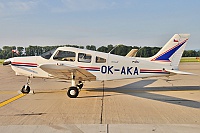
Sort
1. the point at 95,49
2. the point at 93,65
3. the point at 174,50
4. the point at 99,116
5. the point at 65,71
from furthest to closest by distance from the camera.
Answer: the point at 95,49 → the point at 174,50 → the point at 93,65 → the point at 65,71 → the point at 99,116

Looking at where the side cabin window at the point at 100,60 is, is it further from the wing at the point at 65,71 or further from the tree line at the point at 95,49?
the tree line at the point at 95,49

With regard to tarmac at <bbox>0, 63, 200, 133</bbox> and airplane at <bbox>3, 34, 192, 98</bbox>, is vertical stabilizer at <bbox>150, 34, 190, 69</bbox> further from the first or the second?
tarmac at <bbox>0, 63, 200, 133</bbox>

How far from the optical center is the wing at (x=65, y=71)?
8.16m

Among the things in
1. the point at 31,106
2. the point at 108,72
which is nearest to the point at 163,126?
the point at 31,106

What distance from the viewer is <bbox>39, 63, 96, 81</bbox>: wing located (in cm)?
816

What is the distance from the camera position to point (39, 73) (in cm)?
964

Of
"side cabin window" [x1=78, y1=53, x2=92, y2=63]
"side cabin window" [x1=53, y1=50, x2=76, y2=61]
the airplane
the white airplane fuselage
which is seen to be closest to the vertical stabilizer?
the airplane

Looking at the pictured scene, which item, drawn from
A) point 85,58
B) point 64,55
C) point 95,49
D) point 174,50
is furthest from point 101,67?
point 95,49

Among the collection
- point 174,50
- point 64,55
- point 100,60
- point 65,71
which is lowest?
point 65,71

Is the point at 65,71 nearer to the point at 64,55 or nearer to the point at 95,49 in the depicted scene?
the point at 64,55

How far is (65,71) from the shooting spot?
343 inches

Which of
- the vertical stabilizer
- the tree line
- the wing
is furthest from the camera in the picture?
the tree line

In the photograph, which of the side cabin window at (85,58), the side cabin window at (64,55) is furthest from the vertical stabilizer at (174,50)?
the side cabin window at (64,55)

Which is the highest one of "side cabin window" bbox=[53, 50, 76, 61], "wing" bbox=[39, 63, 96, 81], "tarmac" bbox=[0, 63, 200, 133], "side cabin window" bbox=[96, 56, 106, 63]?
"side cabin window" bbox=[53, 50, 76, 61]
